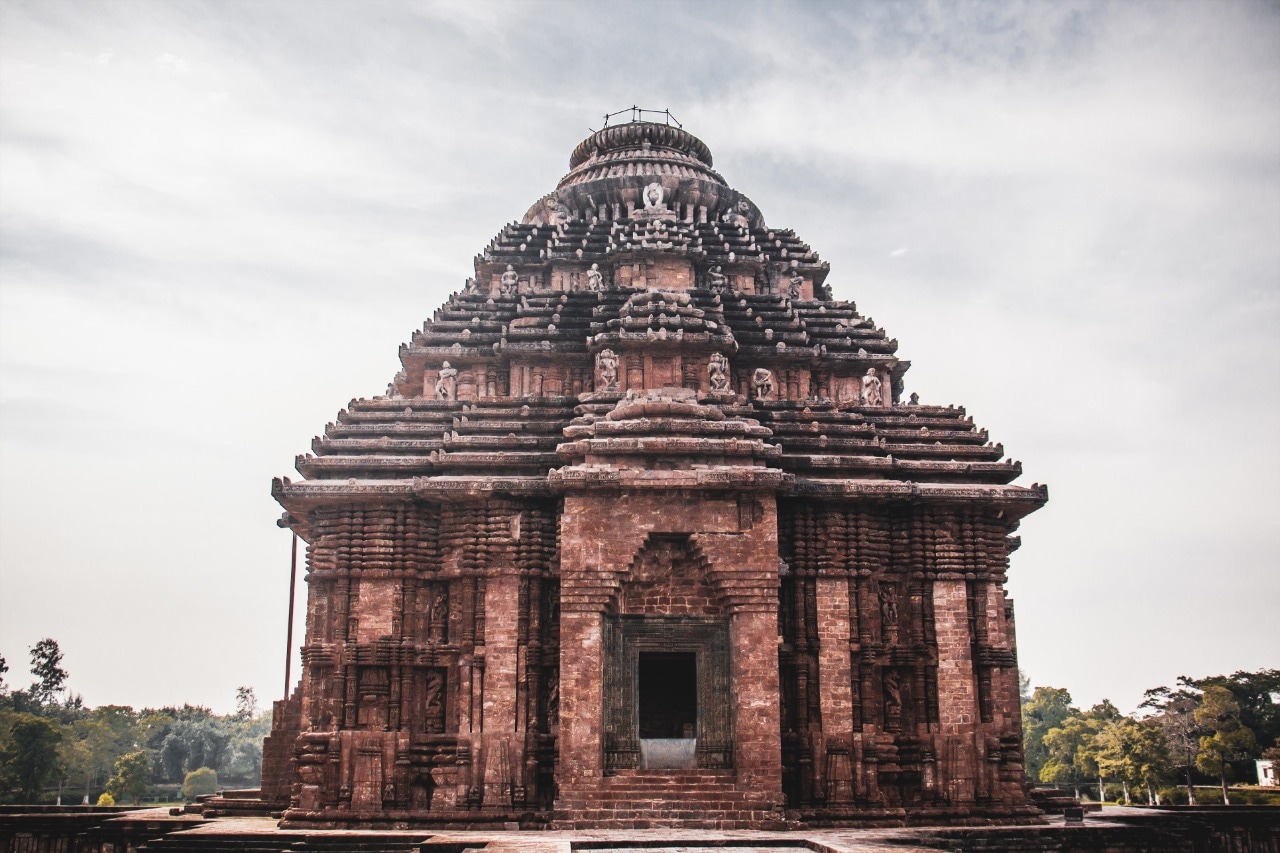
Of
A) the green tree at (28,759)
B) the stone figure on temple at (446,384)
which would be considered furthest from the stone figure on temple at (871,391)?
the green tree at (28,759)

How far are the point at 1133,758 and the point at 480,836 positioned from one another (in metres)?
36.8

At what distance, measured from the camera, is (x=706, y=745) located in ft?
57.2

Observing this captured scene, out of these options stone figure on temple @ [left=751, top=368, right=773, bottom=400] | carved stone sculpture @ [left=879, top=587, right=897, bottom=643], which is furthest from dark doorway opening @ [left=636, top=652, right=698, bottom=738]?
stone figure on temple @ [left=751, top=368, right=773, bottom=400]

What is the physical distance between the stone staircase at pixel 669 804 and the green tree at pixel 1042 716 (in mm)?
57496

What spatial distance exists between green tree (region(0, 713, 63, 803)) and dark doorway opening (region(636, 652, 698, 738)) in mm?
36479

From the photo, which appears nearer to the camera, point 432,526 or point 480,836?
point 480,836

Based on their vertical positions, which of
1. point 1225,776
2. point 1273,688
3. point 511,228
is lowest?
point 1225,776

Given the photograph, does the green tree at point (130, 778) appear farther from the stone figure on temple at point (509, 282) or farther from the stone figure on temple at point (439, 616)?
the stone figure on temple at point (439, 616)

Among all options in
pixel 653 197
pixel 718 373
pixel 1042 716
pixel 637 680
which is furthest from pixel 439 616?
pixel 1042 716

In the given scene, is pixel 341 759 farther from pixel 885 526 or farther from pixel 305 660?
pixel 885 526

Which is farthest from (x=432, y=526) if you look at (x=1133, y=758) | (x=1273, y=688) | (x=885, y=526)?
(x=1273, y=688)

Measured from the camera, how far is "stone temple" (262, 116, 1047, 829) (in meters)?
17.4

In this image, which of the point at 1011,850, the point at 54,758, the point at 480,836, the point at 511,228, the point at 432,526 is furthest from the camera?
the point at 54,758

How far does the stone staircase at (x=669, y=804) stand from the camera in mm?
16359
